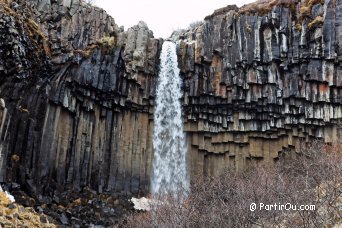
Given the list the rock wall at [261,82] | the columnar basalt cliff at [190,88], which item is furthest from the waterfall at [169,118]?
the rock wall at [261,82]

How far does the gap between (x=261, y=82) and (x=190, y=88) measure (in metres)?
4.50

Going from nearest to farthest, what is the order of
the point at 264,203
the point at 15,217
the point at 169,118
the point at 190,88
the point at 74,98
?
the point at 15,217 < the point at 264,203 < the point at 74,98 < the point at 190,88 < the point at 169,118

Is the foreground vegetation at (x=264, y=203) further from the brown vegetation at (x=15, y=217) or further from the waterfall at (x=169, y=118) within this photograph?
the waterfall at (x=169, y=118)

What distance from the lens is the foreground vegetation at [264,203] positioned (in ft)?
49.8

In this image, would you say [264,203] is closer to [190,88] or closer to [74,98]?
[190,88]

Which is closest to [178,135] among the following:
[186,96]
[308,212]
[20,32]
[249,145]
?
[186,96]

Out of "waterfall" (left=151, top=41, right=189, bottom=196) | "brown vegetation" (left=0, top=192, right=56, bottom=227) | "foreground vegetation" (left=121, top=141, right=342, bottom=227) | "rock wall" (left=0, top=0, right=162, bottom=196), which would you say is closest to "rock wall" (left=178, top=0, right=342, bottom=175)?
"waterfall" (left=151, top=41, right=189, bottom=196)

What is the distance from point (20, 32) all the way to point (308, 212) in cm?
1615

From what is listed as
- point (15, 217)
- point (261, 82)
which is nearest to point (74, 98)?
point (15, 217)

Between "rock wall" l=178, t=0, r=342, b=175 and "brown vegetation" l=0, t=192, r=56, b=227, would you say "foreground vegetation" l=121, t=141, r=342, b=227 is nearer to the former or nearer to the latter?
"rock wall" l=178, t=0, r=342, b=175

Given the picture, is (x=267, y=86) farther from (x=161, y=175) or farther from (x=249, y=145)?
(x=161, y=175)

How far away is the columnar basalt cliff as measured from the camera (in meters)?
24.6

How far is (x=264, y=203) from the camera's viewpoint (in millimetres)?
16609

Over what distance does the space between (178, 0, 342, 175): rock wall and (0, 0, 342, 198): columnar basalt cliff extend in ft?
0.21
